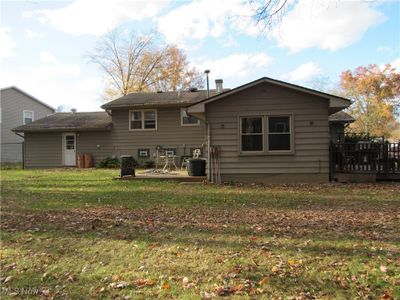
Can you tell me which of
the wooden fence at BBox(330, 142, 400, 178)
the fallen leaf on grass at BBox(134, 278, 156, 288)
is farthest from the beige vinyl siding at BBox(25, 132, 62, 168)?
the fallen leaf on grass at BBox(134, 278, 156, 288)

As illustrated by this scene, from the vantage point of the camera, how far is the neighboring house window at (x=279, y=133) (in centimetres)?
1222

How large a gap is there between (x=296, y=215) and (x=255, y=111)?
20.1ft

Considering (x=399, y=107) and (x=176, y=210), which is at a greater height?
(x=399, y=107)

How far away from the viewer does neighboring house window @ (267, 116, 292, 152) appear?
40.1 ft

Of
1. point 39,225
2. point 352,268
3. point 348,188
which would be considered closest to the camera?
point 352,268

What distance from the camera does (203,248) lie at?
4.79 meters

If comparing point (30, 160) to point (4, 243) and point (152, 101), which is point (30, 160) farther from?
point (4, 243)

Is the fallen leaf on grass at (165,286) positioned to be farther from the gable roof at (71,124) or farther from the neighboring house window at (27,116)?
the neighboring house window at (27,116)

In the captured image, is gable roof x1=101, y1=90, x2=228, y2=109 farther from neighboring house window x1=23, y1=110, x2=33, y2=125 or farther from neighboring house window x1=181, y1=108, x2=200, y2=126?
neighboring house window x1=23, y1=110, x2=33, y2=125

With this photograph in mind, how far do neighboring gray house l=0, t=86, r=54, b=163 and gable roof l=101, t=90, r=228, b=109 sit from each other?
1071 cm

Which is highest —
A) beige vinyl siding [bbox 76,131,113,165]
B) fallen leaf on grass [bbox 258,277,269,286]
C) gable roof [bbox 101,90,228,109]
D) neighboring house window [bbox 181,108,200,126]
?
gable roof [bbox 101,90,228,109]

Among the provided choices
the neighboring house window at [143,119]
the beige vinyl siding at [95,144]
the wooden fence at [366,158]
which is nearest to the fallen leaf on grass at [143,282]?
the wooden fence at [366,158]

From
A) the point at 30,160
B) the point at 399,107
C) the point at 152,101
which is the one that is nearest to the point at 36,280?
the point at 152,101

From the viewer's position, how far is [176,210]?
7.38 m
